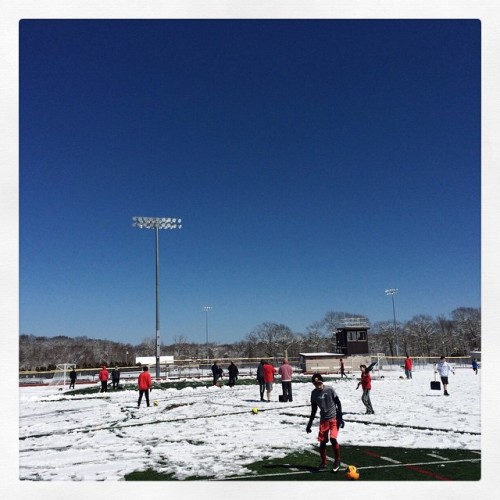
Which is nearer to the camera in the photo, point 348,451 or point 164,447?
point 348,451

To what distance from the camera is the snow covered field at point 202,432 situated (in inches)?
352

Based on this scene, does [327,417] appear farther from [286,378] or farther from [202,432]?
[286,378]

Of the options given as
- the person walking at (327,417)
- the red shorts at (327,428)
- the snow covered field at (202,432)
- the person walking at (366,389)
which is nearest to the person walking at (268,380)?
the snow covered field at (202,432)

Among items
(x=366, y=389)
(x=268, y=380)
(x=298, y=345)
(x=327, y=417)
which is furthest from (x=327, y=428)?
(x=298, y=345)

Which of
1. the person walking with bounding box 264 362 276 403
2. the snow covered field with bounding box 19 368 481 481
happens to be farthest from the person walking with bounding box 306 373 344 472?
the person walking with bounding box 264 362 276 403

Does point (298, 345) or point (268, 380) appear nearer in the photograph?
point (268, 380)

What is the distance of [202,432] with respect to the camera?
12172mm

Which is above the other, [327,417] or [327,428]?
[327,417]

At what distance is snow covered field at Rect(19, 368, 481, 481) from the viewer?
29.3 ft

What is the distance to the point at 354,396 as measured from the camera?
19.9m

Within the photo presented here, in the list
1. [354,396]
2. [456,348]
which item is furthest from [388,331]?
[354,396]

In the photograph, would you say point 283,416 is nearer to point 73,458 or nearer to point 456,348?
point 73,458

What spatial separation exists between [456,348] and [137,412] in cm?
9735

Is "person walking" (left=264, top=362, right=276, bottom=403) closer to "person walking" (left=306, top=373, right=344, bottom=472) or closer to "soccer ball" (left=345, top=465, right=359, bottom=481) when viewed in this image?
"person walking" (left=306, top=373, right=344, bottom=472)
